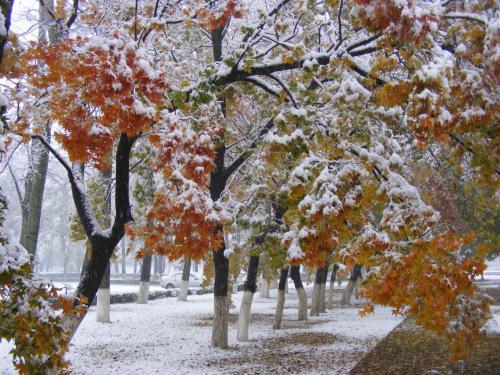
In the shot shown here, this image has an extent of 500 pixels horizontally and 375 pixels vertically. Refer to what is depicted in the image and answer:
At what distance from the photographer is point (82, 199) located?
7781mm

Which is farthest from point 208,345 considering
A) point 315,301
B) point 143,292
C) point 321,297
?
point 143,292

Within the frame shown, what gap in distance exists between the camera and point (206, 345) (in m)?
13.4

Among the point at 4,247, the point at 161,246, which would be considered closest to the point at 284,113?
the point at 161,246

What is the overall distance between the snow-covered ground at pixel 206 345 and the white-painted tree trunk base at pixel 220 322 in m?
0.25

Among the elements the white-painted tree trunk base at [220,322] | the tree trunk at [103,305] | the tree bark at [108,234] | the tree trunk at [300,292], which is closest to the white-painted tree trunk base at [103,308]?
the tree trunk at [103,305]

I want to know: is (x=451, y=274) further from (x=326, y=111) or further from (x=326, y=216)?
(x=326, y=111)

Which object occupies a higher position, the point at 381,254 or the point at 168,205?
the point at 168,205

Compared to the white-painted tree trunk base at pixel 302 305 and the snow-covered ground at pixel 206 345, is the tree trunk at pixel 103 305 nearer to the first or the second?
the snow-covered ground at pixel 206 345

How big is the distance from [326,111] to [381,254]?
2.69 meters

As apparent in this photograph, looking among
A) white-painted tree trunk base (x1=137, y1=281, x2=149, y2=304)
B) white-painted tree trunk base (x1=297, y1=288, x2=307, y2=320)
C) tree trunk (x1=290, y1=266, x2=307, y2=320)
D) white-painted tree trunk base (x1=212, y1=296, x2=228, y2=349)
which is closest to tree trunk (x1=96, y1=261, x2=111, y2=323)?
white-painted tree trunk base (x1=212, y1=296, x2=228, y2=349)

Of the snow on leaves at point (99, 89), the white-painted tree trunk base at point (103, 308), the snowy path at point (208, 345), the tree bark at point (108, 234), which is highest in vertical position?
the snow on leaves at point (99, 89)

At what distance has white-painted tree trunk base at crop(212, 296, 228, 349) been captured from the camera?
1241cm

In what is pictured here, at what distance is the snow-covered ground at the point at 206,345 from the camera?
10.8 meters

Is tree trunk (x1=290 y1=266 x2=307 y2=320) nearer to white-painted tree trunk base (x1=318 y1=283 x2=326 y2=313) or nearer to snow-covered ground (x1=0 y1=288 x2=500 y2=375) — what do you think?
snow-covered ground (x1=0 y1=288 x2=500 y2=375)
